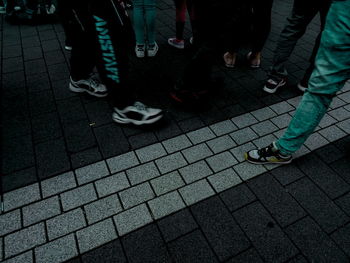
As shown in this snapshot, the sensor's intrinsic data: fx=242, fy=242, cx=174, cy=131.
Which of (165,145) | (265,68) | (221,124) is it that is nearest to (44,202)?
(165,145)

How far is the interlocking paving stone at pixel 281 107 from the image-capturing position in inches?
116

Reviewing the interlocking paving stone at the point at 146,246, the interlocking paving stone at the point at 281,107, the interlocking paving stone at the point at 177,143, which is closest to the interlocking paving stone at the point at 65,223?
the interlocking paving stone at the point at 146,246

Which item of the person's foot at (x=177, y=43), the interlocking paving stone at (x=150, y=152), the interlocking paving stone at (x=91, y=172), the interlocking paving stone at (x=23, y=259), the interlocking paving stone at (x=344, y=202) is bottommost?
the interlocking paving stone at (x=344, y=202)

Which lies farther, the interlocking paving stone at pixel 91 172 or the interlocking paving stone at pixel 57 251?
the interlocking paving stone at pixel 91 172

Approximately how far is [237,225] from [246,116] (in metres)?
1.40

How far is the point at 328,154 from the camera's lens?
2.45m

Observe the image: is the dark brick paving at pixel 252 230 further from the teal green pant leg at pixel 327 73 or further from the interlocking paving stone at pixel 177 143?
the interlocking paving stone at pixel 177 143

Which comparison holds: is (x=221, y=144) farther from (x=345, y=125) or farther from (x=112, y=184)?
(x=345, y=125)

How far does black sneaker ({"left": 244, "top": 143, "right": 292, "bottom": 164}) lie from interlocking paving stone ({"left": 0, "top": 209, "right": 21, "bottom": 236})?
200 centimetres

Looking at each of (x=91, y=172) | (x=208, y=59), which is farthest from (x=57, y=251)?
(x=208, y=59)

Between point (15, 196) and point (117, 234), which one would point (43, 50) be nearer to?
point (15, 196)

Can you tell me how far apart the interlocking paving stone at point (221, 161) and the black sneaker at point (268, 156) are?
0.17 meters

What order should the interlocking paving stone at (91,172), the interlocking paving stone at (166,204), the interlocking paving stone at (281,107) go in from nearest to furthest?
the interlocking paving stone at (166,204)
the interlocking paving stone at (91,172)
the interlocking paving stone at (281,107)

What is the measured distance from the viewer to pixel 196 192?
2049 mm
